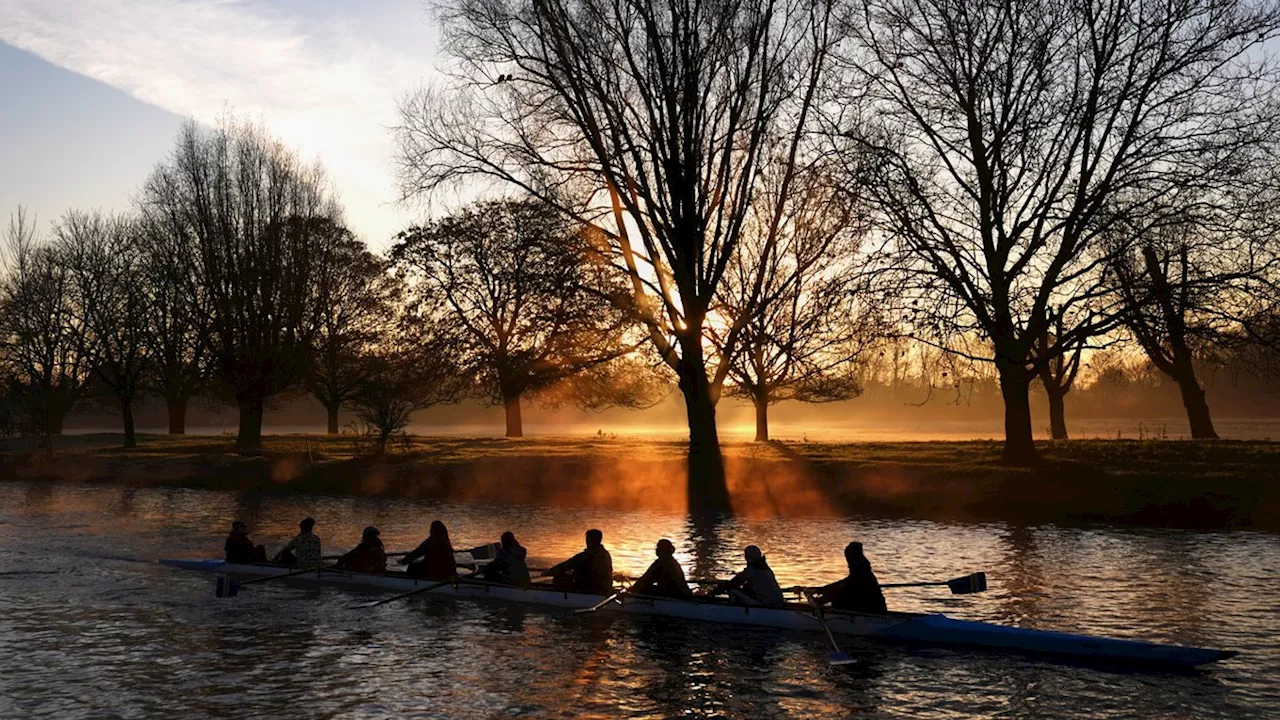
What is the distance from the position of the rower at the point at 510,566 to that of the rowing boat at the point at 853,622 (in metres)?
0.16

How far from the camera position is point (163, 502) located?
38844 mm

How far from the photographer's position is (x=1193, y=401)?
4725 centimetres

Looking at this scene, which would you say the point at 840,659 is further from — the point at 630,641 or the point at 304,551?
the point at 304,551

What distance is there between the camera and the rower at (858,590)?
16469 millimetres

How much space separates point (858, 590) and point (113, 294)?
5720 centimetres

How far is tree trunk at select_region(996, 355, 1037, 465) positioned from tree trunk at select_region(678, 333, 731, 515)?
30.1 ft

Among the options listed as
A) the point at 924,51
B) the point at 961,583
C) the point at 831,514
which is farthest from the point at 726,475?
the point at 961,583

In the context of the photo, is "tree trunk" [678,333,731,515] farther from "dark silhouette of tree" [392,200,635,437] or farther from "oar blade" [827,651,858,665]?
"oar blade" [827,651,858,665]

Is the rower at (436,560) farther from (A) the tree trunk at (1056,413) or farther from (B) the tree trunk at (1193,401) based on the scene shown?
(A) the tree trunk at (1056,413)

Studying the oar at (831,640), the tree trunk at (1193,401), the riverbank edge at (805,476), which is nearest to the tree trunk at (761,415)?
the riverbank edge at (805,476)


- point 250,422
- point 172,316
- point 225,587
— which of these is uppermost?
point 172,316

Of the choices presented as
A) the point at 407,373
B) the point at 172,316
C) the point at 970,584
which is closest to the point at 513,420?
the point at 407,373

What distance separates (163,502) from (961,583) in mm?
31070

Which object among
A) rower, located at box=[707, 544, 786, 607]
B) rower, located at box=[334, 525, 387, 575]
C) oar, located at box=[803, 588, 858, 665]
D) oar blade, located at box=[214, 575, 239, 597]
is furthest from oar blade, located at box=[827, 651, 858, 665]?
oar blade, located at box=[214, 575, 239, 597]
